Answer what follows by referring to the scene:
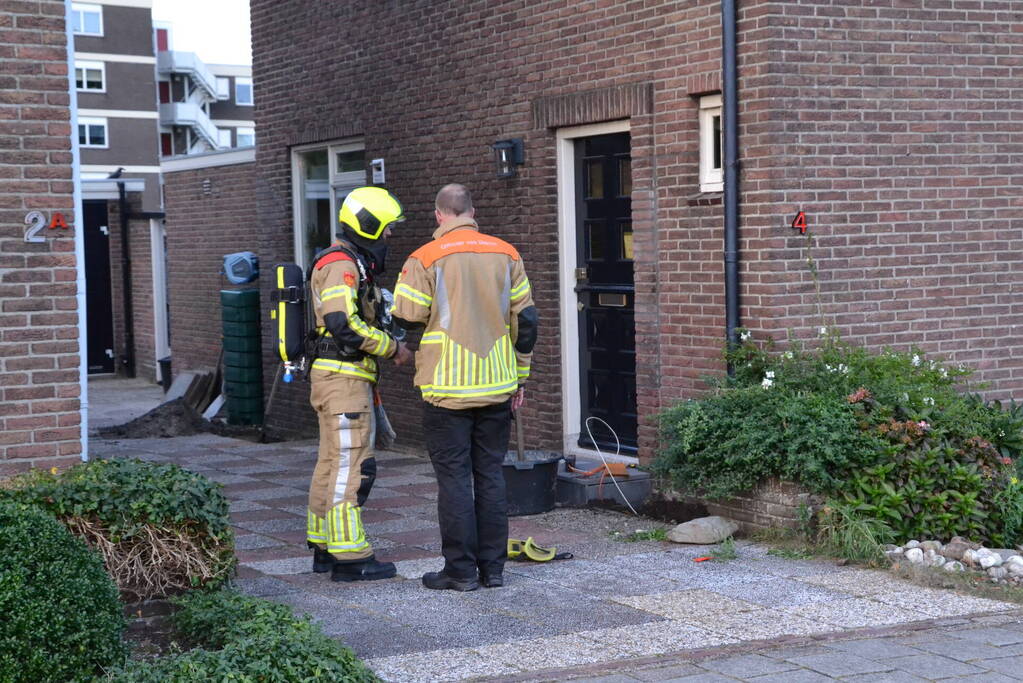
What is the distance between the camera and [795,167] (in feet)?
26.7

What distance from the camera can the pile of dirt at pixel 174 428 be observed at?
14.4 m

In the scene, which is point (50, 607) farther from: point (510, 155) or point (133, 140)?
point (133, 140)

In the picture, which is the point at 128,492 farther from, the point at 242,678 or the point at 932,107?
the point at 932,107

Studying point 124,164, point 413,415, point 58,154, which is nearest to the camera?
point 58,154

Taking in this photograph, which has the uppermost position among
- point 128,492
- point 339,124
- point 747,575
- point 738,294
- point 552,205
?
point 339,124

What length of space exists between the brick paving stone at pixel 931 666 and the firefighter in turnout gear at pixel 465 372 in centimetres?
216

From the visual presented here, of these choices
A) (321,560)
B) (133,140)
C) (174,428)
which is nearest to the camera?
(321,560)

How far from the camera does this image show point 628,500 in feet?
28.5

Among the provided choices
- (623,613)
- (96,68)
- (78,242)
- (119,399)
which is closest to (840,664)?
(623,613)

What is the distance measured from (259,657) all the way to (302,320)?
2.69m

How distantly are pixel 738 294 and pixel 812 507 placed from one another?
1505mm

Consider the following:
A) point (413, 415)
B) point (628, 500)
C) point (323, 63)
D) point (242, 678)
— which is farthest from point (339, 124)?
point (242, 678)

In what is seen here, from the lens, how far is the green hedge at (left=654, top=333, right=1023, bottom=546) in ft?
24.0

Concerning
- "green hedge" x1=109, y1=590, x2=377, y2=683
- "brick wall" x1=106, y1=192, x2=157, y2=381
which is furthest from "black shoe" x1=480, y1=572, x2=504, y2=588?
"brick wall" x1=106, y1=192, x2=157, y2=381
